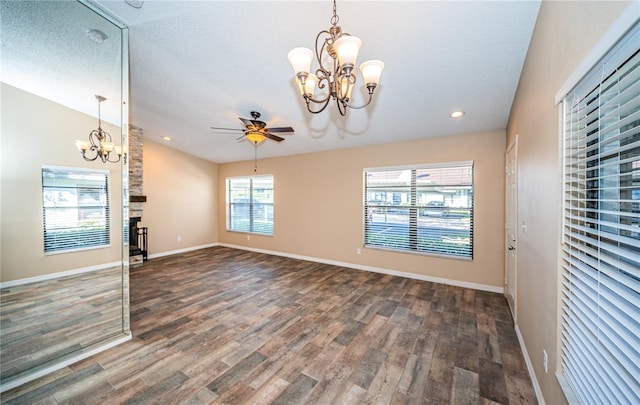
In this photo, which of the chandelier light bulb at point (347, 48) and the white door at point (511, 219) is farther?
the white door at point (511, 219)

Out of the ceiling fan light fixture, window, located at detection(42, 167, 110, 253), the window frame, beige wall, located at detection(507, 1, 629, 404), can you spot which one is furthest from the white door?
the window frame

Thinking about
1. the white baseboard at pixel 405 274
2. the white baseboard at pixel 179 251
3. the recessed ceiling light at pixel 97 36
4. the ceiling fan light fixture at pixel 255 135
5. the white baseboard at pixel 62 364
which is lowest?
the white baseboard at pixel 62 364

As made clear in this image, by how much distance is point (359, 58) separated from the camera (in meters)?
2.27


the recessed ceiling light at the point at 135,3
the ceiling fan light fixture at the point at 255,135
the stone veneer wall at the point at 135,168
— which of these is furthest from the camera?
the stone veneer wall at the point at 135,168

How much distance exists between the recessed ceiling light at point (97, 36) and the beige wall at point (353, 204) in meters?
3.66

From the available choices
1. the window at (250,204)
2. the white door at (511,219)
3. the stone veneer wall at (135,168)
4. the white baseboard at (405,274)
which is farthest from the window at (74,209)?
the white door at (511,219)

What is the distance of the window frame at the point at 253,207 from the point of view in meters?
6.19

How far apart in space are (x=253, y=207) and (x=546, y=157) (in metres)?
6.03

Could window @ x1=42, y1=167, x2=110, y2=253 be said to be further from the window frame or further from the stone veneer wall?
the window frame

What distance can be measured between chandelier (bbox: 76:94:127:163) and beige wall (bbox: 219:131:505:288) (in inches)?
137

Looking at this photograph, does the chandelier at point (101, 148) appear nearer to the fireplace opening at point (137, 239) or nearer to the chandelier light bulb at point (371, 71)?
the chandelier light bulb at point (371, 71)

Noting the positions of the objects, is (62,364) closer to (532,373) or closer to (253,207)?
(532,373)

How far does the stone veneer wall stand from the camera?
196 inches

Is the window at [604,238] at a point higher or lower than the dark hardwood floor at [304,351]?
higher
